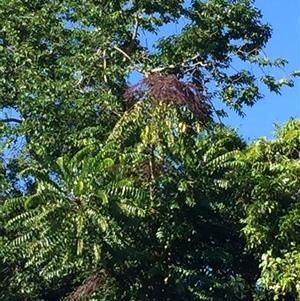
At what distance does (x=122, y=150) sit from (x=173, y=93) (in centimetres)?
130

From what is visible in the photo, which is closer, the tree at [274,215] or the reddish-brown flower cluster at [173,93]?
the tree at [274,215]

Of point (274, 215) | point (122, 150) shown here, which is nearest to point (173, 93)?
point (122, 150)

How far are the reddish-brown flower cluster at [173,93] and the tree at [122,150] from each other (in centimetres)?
2

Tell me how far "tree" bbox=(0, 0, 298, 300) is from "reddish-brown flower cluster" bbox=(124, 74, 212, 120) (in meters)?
0.02

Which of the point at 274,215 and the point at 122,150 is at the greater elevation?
the point at 122,150

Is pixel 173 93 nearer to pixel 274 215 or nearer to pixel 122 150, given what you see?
pixel 122 150

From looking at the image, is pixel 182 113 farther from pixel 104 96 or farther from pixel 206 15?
pixel 206 15

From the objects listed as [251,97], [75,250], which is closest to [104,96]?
[251,97]

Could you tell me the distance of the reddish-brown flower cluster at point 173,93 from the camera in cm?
1263

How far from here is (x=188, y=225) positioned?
13.1 metres

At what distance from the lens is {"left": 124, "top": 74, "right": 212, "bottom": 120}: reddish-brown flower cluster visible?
41.4ft

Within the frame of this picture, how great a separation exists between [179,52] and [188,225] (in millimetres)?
4494

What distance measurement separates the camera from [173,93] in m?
12.7

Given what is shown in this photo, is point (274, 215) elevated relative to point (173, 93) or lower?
lower
